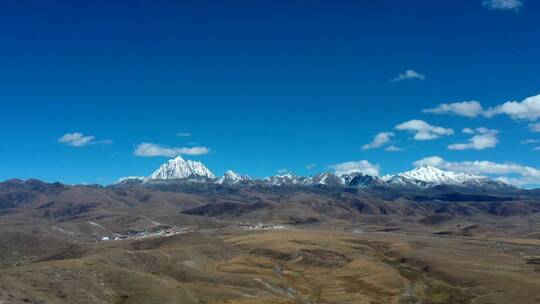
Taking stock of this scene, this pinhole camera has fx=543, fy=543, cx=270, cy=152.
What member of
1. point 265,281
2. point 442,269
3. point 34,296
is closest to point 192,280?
point 265,281

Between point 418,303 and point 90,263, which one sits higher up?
point 90,263

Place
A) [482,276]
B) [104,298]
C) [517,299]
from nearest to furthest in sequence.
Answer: [104,298]
[517,299]
[482,276]

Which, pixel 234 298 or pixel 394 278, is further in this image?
pixel 394 278

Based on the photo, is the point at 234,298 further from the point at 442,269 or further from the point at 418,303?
the point at 442,269

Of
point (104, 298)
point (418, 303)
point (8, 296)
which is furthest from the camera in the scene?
point (418, 303)

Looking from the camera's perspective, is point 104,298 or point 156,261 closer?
point 104,298

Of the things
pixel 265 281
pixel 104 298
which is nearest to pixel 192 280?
pixel 265 281

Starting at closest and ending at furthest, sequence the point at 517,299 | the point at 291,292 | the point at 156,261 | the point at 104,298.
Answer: the point at 104,298 → the point at 517,299 → the point at 291,292 → the point at 156,261

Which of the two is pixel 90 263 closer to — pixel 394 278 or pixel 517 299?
A: pixel 394 278

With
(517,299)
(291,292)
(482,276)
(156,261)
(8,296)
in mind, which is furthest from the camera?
(156,261)
